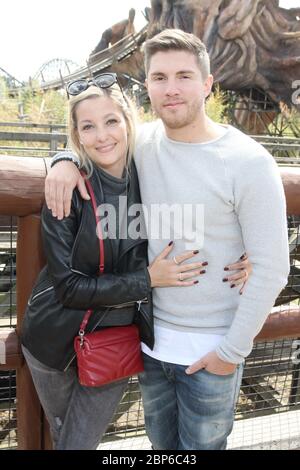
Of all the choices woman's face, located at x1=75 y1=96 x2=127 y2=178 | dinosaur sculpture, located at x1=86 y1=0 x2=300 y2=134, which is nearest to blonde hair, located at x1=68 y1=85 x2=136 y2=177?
woman's face, located at x1=75 y1=96 x2=127 y2=178

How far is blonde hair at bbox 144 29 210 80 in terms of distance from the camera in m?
1.24

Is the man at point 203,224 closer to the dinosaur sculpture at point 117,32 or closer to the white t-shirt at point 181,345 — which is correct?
the white t-shirt at point 181,345

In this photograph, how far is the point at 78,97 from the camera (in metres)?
1.33

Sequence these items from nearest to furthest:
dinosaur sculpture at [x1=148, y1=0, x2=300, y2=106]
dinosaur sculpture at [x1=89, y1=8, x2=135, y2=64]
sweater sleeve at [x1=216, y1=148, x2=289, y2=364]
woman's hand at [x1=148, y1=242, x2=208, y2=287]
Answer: sweater sleeve at [x1=216, y1=148, x2=289, y2=364] < woman's hand at [x1=148, y1=242, x2=208, y2=287] < dinosaur sculpture at [x1=148, y1=0, x2=300, y2=106] < dinosaur sculpture at [x1=89, y1=8, x2=135, y2=64]

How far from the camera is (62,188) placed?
4.04 ft

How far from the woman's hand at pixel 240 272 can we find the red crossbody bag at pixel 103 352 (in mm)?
328

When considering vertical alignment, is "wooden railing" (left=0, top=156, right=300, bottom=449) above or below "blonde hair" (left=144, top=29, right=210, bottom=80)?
below

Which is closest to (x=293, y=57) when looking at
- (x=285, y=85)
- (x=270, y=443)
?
(x=285, y=85)

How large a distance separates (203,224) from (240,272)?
0.18 m

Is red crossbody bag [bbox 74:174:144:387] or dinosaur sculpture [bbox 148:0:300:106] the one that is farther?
dinosaur sculpture [bbox 148:0:300:106]

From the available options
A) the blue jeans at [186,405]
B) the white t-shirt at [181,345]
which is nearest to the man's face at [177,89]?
the white t-shirt at [181,345]

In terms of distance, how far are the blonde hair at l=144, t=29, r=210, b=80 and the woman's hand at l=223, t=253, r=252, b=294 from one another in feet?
1.72

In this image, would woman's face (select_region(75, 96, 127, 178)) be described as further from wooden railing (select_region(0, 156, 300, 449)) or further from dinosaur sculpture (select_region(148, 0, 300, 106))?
dinosaur sculpture (select_region(148, 0, 300, 106))

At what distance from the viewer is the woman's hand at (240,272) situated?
1291 mm
